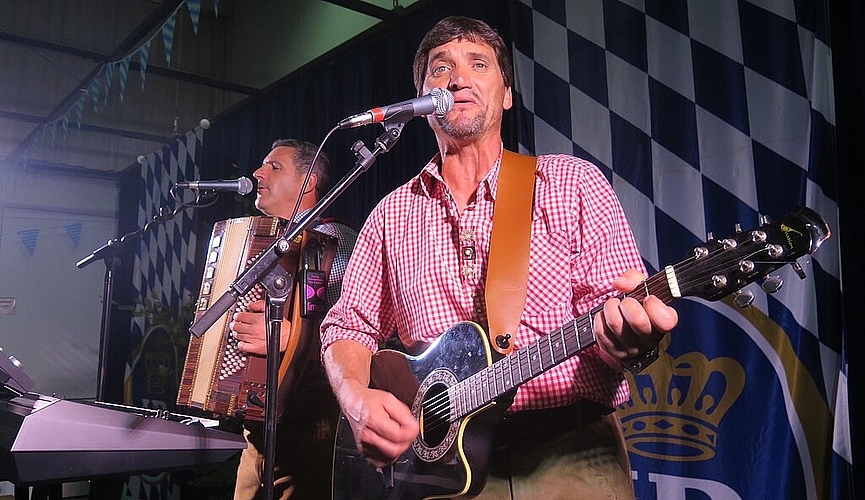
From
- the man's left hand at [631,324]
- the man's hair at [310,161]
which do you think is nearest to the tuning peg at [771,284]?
the man's left hand at [631,324]

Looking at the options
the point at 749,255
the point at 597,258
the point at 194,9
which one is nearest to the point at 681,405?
the point at 597,258

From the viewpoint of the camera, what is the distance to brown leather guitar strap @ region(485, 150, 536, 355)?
4.41 feet

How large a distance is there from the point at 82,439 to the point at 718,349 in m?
1.60

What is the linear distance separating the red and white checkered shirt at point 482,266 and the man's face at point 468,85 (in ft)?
0.42

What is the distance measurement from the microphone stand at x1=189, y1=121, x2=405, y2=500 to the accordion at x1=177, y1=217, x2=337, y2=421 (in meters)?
0.63

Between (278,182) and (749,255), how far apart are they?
2.30 meters

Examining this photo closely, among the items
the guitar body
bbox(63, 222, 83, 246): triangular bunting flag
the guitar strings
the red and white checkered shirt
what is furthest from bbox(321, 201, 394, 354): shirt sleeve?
bbox(63, 222, 83, 246): triangular bunting flag

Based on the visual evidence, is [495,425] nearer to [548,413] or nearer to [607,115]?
[548,413]

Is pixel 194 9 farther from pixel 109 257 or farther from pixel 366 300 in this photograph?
pixel 366 300

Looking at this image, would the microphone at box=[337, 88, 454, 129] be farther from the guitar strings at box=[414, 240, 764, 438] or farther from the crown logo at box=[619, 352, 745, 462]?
the crown logo at box=[619, 352, 745, 462]

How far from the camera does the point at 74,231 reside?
10.7ft

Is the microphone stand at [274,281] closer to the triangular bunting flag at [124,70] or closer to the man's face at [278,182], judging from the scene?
the man's face at [278,182]

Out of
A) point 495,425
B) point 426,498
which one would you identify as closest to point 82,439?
point 426,498

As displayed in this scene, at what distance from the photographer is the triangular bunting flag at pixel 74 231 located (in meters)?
3.25
